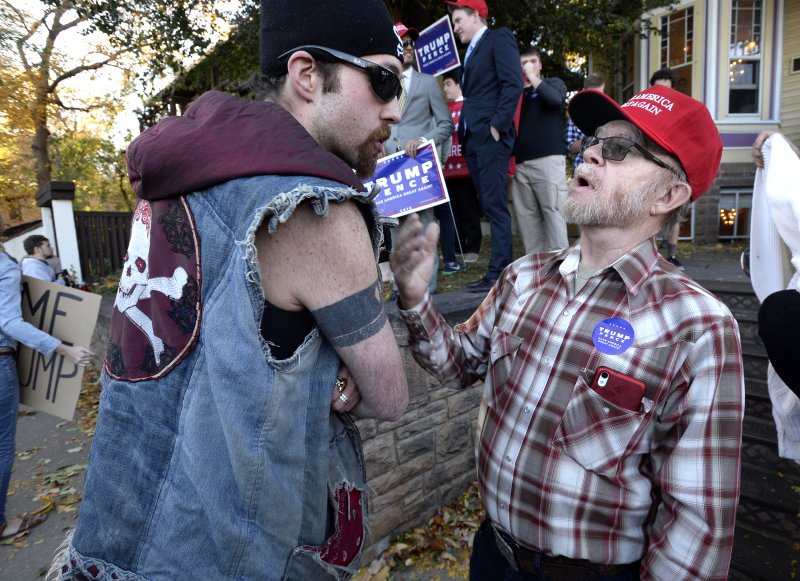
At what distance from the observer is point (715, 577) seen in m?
1.35

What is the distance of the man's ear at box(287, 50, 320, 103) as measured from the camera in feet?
3.94

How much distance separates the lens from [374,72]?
1249mm

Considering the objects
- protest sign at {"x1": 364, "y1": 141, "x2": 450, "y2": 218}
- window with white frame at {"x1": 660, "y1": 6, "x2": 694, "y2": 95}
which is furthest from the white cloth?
window with white frame at {"x1": 660, "y1": 6, "x2": 694, "y2": 95}

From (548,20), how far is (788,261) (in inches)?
297

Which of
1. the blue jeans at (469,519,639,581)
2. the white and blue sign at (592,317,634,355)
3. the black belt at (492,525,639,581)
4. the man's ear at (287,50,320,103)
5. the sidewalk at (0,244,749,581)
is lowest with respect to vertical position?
the sidewalk at (0,244,749,581)

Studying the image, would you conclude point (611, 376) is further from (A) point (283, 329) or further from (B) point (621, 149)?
(A) point (283, 329)

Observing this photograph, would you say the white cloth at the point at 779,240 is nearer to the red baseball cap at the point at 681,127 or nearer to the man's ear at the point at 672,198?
the red baseball cap at the point at 681,127

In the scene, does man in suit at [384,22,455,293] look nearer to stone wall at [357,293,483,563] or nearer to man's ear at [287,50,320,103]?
stone wall at [357,293,483,563]

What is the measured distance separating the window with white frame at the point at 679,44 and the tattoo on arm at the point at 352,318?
1179cm

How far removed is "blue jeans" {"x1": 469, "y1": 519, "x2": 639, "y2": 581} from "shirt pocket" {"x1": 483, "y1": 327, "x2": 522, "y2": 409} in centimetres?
45

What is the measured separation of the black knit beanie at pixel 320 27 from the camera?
3.94 feet

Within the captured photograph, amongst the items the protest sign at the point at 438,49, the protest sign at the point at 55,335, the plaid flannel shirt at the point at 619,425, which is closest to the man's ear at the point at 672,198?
the plaid flannel shirt at the point at 619,425

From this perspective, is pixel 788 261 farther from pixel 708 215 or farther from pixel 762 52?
pixel 762 52

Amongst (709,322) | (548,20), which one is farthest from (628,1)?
(709,322)
